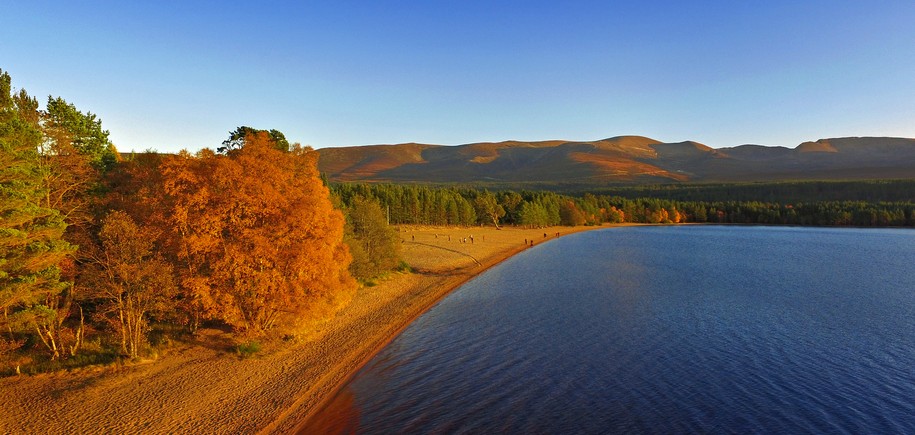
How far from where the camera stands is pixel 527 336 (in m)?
33.4

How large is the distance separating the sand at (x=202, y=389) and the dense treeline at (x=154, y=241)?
1821 mm

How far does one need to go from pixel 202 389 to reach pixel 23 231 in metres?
10.6

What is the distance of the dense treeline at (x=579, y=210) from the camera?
446 feet

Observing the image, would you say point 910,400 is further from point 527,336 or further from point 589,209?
point 589,209

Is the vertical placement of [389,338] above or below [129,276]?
below

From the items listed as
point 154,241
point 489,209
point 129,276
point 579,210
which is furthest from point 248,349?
point 579,210

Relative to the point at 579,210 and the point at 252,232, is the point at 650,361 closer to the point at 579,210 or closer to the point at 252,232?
the point at 252,232

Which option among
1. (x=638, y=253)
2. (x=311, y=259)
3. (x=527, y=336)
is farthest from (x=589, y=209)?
(x=311, y=259)

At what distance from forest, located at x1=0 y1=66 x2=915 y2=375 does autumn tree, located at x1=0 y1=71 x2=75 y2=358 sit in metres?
0.07

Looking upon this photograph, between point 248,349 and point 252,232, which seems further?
point 248,349

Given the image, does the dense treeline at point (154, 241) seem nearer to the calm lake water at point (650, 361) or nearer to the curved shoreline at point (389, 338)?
the curved shoreline at point (389, 338)

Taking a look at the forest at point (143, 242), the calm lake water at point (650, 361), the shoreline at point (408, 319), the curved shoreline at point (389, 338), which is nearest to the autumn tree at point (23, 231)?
the forest at point (143, 242)

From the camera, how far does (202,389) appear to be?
2253 cm

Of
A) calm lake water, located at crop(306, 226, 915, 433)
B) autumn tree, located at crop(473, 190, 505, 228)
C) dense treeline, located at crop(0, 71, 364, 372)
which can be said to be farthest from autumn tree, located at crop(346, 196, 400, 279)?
autumn tree, located at crop(473, 190, 505, 228)
